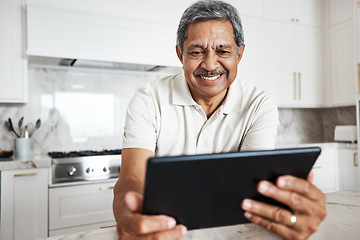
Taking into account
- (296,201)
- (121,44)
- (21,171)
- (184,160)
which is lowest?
(21,171)

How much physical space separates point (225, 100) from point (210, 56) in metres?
0.24

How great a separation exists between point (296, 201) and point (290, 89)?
Result: 2876 millimetres

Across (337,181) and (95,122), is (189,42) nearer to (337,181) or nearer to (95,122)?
(95,122)

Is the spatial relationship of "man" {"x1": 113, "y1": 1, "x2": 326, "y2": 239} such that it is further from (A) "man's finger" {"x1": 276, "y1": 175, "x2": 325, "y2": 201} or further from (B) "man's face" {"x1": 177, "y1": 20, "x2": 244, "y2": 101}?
(A) "man's finger" {"x1": 276, "y1": 175, "x2": 325, "y2": 201}

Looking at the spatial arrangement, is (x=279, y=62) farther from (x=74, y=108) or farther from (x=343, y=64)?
(x=74, y=108)

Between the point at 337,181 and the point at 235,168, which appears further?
the point at 337,181

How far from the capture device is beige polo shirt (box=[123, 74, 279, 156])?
118cm

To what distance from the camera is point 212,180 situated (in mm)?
512

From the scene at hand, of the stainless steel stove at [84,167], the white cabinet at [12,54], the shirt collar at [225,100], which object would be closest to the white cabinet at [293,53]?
the stainless steel stove at [84,167]

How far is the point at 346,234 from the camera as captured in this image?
721mm

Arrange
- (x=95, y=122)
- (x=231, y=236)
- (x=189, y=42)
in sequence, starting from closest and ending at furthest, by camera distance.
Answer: (x=231, y=236) < (x=189, y=42) < (x=95, y=122)

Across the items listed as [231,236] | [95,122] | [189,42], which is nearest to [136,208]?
[231,236]

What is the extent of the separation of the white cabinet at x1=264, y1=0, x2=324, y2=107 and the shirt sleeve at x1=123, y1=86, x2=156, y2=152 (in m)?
2.23

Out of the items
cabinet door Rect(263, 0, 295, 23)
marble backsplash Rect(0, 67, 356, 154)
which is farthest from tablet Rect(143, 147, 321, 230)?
cabinet door Rect(263, 0, 295, 23)
